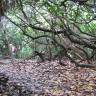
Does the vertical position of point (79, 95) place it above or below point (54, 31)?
below

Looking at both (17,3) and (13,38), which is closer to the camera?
(17,3)

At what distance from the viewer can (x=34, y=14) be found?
9750 mm

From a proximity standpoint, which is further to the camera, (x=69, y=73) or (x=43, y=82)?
(x=69, y=73)

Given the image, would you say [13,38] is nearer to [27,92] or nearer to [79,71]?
[79,71]

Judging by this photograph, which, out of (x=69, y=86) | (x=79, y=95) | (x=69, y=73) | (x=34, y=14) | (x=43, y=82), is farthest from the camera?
(x=34, y=14)

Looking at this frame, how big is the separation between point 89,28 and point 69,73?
2602 mm

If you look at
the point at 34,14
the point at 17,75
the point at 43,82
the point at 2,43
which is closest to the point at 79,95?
the point at 43,82

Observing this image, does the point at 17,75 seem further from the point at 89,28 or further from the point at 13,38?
the point at 13,38

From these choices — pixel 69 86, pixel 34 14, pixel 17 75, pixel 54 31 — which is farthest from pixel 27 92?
pixel 34 14

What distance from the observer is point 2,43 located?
16.2 meters

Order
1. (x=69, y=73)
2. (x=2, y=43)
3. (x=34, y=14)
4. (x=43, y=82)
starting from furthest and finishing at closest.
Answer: (x=2, y=43) < (x=34, y=14) < (x=69, y=73) < (x=43, y=82)

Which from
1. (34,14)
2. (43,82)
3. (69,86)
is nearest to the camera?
(69,86)

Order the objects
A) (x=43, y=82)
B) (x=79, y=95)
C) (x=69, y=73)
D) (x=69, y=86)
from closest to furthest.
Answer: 1. (x=79, y=95)
2. (x=69, y=86)
3. (x=43, y=82)
4. (x=69, y=73)

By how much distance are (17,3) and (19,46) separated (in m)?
9.69
